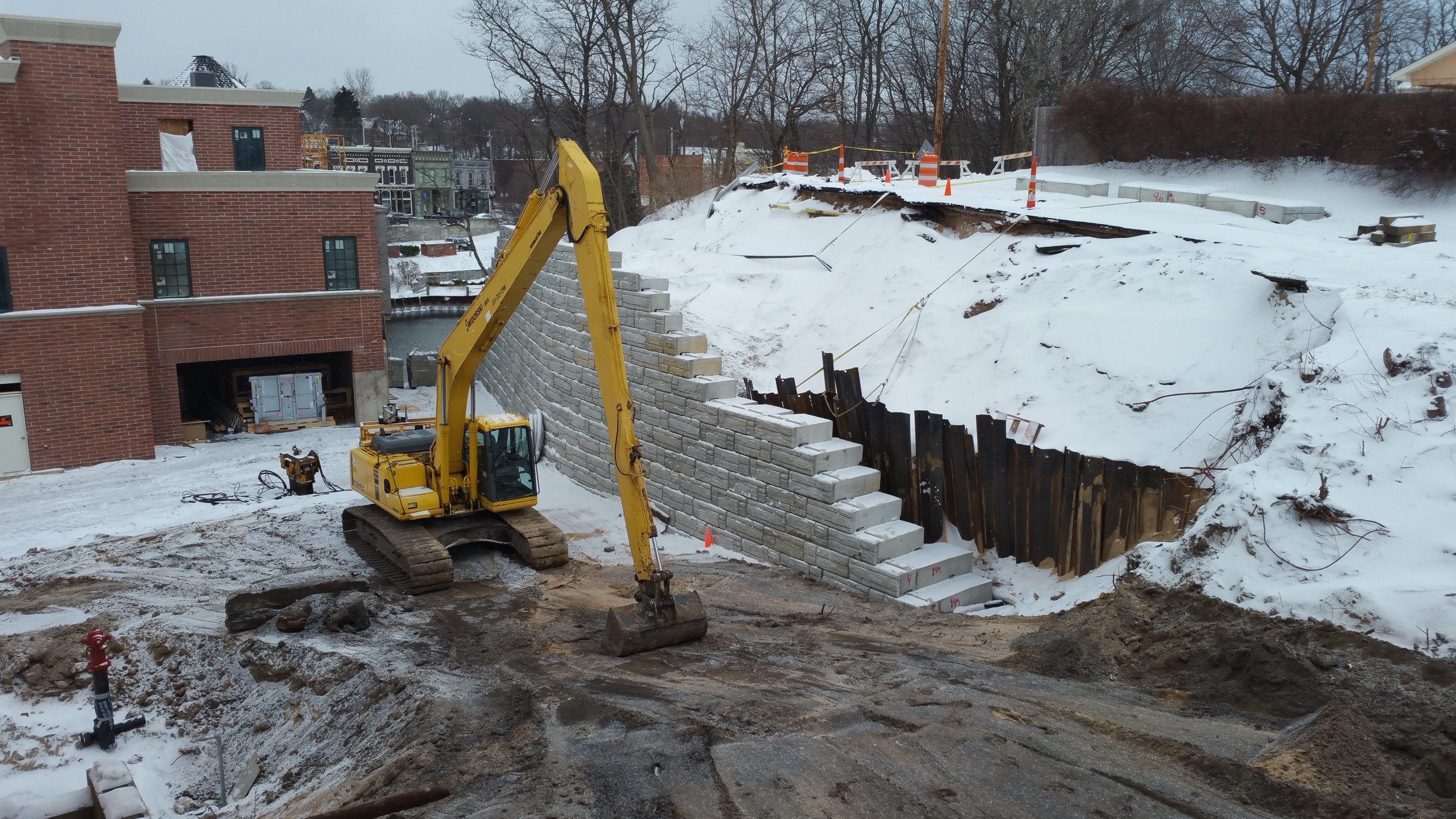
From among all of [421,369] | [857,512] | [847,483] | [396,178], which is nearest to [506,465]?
[847,483]

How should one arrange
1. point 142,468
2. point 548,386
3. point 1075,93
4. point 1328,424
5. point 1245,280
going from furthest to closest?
point 1075,93 → point 142,468 → point 548,386 → point 1245,280 → point 1328,424

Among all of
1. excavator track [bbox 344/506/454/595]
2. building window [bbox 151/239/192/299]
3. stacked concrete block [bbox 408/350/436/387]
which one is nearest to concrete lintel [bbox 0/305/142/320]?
building window [bbox 151/239/192/299]

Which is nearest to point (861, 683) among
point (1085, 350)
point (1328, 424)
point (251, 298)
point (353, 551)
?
point (1328, 424)

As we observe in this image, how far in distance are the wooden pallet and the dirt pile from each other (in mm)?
20282

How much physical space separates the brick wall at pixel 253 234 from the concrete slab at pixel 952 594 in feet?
61.4

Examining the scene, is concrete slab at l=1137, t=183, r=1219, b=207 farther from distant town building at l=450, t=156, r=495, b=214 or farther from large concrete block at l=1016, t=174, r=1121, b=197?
distant town building at l=450, t=156, r=495, b=214

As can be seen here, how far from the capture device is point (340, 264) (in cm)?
2428

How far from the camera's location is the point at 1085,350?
38.4ft

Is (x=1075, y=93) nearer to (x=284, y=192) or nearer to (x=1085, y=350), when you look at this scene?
(x=1085, y=350)

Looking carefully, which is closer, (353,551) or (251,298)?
(353,551)

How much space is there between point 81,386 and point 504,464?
42.1 ft

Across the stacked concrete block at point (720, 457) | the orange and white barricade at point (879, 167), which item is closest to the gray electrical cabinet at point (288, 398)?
the stacked concrete block at point (720, 457)

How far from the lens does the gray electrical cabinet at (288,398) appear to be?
23.5 metres

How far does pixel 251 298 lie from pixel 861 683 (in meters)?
20.2
